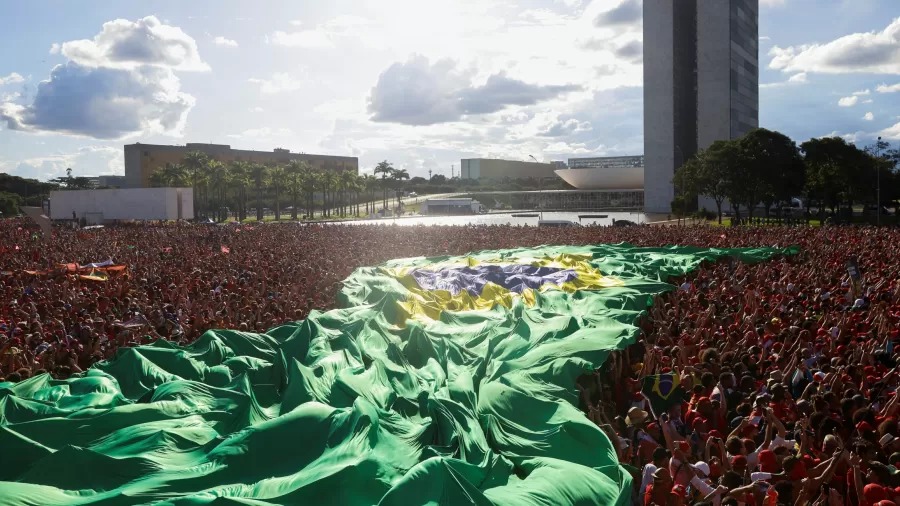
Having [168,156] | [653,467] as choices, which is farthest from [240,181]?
[653,467]

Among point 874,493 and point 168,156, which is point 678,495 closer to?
point 874,493

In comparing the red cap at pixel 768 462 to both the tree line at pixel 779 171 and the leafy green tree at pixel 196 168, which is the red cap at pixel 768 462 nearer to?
the tree line at pixel 779 171

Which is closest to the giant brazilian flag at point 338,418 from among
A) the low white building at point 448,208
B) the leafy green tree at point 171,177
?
the low white building at point 448,208

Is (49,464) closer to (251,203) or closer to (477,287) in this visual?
(477,287)

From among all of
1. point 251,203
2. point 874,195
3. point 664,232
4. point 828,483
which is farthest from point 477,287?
point 251,203

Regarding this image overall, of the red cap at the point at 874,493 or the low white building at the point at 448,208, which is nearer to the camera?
the red cap at the point at 874,493

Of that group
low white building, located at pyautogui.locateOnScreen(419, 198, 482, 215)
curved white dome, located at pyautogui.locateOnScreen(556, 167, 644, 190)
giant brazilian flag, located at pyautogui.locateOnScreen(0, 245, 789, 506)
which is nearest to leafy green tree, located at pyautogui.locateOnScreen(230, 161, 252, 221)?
low white building, located at pyautogui.locateOnScreen(419, 198, 482, 215)

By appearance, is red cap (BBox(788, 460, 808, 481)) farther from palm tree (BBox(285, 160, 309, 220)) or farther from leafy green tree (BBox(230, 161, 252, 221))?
palm tree (BBox(285, 160, 309, 220))
